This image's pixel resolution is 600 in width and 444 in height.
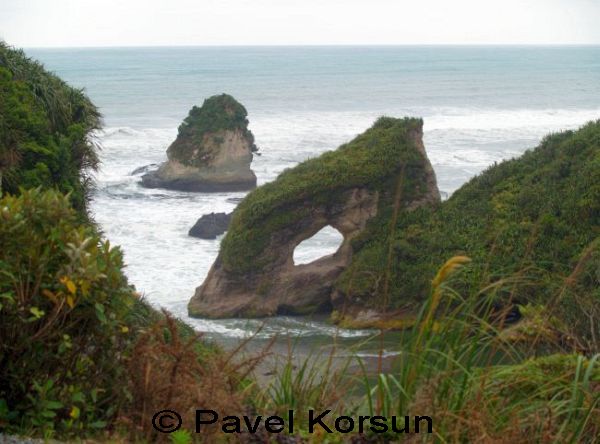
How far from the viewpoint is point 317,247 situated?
35656 mm

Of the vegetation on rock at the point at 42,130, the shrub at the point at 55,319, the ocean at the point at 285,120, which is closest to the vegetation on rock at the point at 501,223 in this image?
the ocean at the point at 285,120

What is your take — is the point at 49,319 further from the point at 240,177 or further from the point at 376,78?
the point at 376,78

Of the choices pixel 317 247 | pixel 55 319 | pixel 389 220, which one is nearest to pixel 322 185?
pixel 389 220

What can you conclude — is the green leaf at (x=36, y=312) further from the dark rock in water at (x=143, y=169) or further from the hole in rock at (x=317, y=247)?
the dark rock in water at (x=143, y=169)

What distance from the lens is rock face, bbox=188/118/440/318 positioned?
27.7 m

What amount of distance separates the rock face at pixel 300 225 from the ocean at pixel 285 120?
2.98 feet

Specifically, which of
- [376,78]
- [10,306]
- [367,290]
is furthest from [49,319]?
[376,78]

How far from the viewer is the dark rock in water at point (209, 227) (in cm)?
3812

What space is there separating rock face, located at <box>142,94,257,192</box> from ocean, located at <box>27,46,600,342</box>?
46.9 inches

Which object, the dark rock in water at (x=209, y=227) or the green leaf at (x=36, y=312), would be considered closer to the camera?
the green leaf at (x=36, y=312)

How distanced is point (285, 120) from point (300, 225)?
6236cm

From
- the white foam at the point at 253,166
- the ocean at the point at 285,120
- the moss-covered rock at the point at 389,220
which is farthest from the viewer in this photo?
the ocean at the point at 285,120

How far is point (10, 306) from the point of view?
175 inches

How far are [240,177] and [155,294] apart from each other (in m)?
22.3
